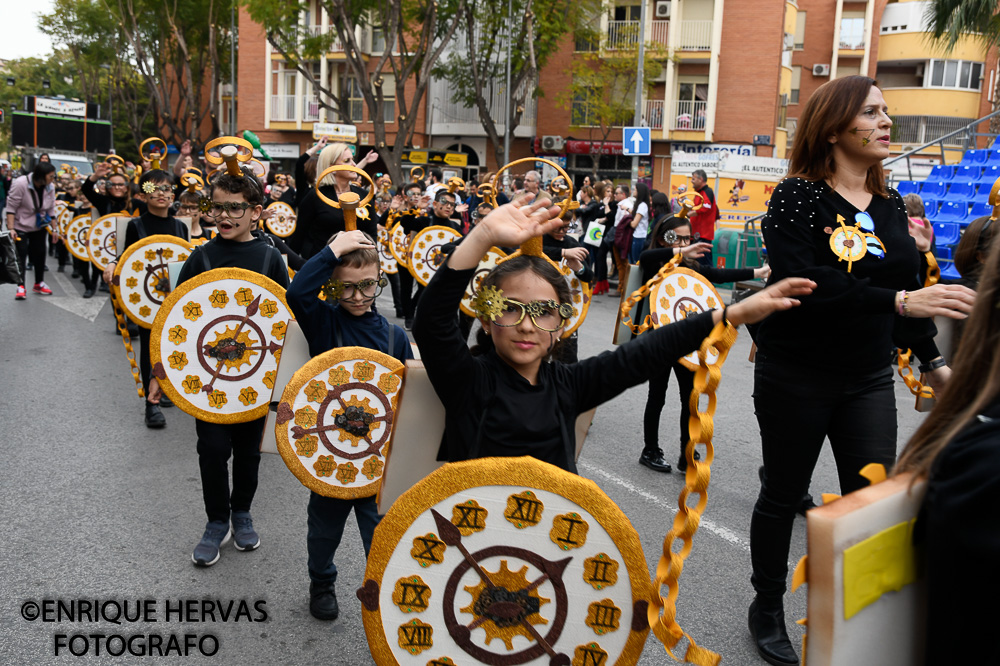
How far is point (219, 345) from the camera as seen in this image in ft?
13.9

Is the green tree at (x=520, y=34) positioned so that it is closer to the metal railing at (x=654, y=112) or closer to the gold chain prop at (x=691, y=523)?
the metal railing at (x=654, y=112)

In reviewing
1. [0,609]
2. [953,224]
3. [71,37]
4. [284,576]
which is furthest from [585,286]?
[71,37]

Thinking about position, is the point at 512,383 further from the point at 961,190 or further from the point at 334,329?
the point at 961,190

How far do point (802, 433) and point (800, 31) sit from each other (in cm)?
4585

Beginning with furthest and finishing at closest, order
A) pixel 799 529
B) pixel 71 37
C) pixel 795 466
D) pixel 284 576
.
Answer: pixel 71 37 < pixel 799 529 < pixel 284 576 < pixel 795 466

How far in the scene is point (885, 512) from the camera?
153 centimetres

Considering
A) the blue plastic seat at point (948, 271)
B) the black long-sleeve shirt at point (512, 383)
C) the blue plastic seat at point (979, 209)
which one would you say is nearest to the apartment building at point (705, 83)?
the blue plastic seat at point (979, 209)

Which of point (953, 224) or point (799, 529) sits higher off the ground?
point (953, 224)

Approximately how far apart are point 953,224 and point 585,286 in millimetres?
8604

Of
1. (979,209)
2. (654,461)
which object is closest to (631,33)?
(979,209)

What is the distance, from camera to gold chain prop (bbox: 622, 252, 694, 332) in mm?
5762

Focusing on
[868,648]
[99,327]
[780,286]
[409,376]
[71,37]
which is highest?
[71,37]

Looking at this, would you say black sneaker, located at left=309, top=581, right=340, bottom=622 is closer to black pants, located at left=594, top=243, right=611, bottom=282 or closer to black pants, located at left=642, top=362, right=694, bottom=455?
black pants, located at left=642, top=362, right=694, bottom=455

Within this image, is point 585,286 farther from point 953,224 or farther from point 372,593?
point 953,224
